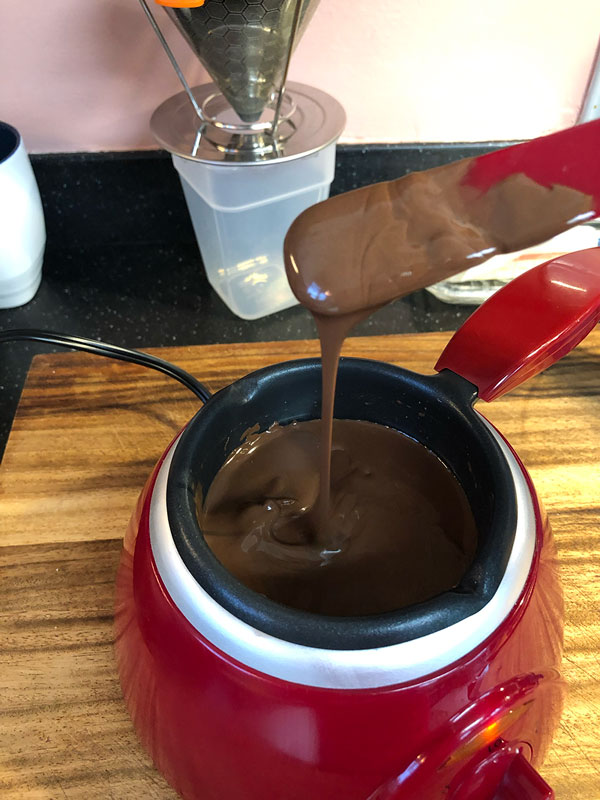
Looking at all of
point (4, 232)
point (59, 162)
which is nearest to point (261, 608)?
point (4, 232)

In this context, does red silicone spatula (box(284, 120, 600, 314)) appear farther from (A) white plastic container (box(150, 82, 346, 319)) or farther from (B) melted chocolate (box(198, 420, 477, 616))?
(A) white plastic container (box(150, 82, 346, 319))

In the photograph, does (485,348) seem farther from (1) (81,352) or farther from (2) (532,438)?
(1) (81,352)

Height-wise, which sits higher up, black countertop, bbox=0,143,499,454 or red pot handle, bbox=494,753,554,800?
red pot handle, bbox=494,753,554,800

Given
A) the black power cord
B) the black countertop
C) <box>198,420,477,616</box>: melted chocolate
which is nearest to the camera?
<box>198,420,477,616</box>: melted chocolate

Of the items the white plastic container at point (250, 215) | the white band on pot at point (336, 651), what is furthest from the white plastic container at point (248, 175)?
the white band on pot at point (336, 651)

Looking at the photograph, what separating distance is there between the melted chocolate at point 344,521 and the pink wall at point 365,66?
55cm

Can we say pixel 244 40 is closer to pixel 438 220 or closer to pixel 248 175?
pixel 248 175

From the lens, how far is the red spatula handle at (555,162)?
0.40m

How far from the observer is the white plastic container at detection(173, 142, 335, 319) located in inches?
33.7

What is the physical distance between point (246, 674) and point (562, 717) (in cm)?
30

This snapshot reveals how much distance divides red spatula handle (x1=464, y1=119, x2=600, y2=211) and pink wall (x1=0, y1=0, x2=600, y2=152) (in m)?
0.55

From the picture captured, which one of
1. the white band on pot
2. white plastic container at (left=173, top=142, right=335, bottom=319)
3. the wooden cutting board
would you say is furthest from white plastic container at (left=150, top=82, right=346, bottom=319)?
the white band on pot

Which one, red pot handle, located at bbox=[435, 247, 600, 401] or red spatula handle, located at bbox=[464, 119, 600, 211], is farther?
red pot handle, located at bbox=[435, 247, 600, 401]

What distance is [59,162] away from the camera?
0.95 m
